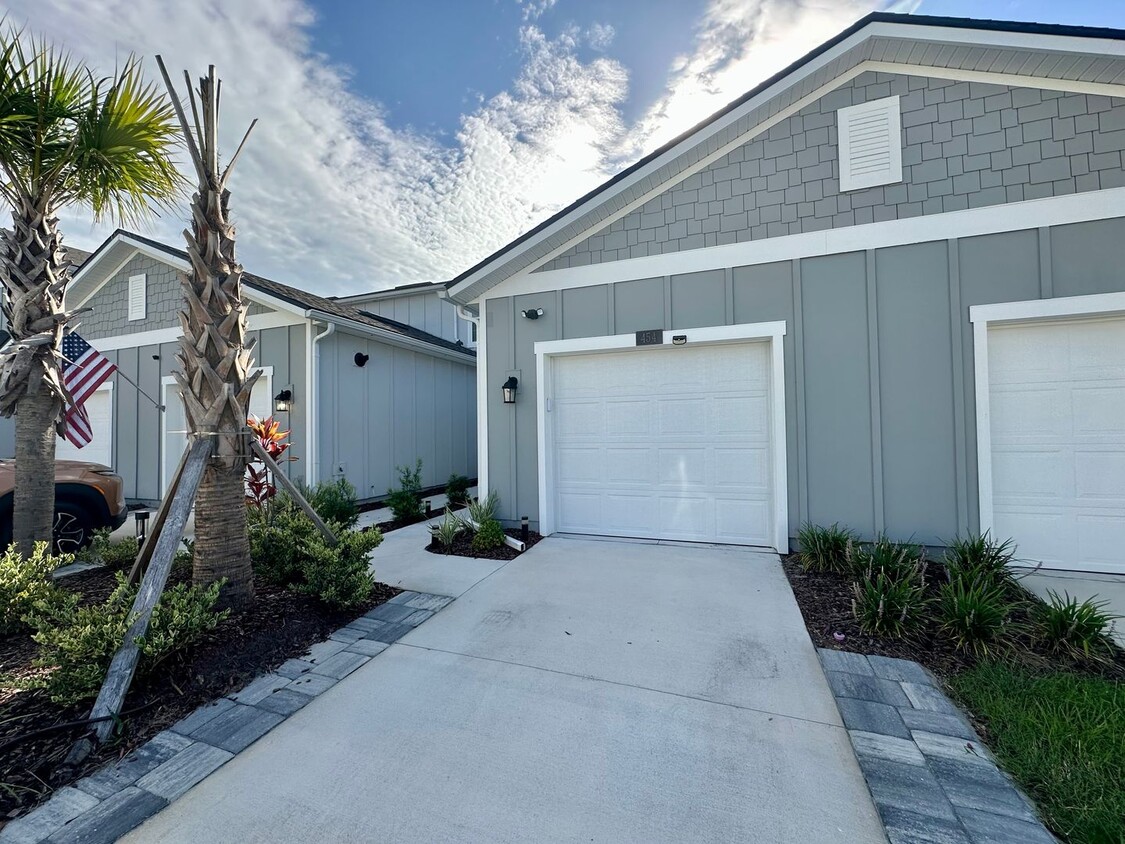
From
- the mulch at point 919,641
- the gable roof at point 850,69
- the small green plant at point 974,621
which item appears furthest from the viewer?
the gable roof at point 850,69

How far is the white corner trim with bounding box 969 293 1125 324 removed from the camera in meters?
4.08

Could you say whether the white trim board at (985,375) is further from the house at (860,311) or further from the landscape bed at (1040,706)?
the landscape bed at (1040,706)

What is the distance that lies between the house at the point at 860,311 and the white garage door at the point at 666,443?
26mm

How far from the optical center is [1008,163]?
4363 millimetres

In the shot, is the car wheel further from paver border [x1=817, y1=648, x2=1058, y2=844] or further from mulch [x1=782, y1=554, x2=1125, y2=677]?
mulch [x1=782, y1=554, x2=1125, y2=677]

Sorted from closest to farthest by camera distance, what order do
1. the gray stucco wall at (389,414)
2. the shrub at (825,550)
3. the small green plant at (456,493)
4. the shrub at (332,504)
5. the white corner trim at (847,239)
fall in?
the white corner trim at (847,239) < the shrub at (825,550) < the shrub at (332,504) < the gray stucco wall at (389,414) < the small green plant at (456,493)

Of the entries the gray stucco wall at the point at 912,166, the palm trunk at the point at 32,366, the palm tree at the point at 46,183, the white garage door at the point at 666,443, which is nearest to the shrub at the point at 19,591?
the palm trunk at the point at 32,366

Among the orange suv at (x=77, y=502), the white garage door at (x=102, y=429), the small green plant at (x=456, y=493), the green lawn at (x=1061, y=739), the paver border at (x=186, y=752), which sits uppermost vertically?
the white garage door at (x=102, y=429)

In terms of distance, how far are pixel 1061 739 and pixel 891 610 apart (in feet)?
3.90

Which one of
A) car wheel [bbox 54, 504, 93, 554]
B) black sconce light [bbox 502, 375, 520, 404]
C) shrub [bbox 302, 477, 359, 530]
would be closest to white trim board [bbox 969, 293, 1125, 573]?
black sconce light [bbox 502, 375, 520, 404]

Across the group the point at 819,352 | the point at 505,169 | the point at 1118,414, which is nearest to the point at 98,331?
the point at 505,169

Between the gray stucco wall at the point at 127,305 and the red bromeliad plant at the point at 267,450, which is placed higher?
the gray stucco wall at the point at 127,305

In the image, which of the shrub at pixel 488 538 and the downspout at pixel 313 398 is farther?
the downspout at pixel 313 398

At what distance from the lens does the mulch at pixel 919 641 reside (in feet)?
9.31
